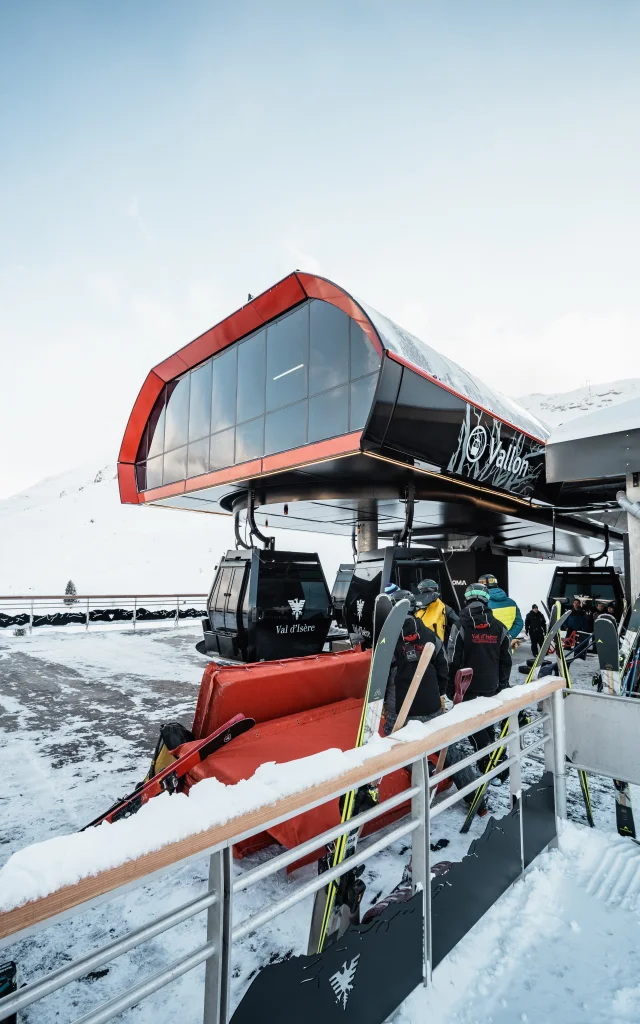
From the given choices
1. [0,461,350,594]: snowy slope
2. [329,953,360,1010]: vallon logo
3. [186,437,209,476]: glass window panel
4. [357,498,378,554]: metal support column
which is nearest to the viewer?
[329,953,360,1010]: vallon logo

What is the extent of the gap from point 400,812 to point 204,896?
3.01 metres

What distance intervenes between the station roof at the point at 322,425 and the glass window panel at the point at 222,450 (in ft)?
0.16

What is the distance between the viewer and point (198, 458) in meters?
13.2

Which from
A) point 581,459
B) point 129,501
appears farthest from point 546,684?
point 129,501

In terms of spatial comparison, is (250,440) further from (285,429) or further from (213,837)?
(213,837)

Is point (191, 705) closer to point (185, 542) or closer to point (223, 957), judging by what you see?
point (223, 957)

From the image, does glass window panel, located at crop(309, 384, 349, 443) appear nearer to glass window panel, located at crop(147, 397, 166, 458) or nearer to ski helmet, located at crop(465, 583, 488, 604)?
ski helmet, located at crop(465, 583, 488, 604)

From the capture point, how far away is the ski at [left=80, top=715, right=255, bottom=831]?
361cm

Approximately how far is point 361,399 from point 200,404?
20.1 feet

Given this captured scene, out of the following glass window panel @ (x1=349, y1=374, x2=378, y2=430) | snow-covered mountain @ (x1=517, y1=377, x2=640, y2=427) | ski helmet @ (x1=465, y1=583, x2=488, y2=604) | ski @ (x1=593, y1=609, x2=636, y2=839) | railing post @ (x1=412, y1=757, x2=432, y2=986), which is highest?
snow-covered mountain @ (x1=517, y1=377, x2=640, y2=427)

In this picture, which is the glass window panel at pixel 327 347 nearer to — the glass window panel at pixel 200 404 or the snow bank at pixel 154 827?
the glass window panel at pixel 200 404

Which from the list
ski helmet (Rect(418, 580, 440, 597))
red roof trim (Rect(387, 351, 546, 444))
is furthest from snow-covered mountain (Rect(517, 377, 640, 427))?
ski helmet (Rect(418, 580, 440, 597))

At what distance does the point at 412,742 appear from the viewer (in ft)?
7.07

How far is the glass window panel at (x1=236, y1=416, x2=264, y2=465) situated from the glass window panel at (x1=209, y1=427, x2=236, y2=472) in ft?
1.03
